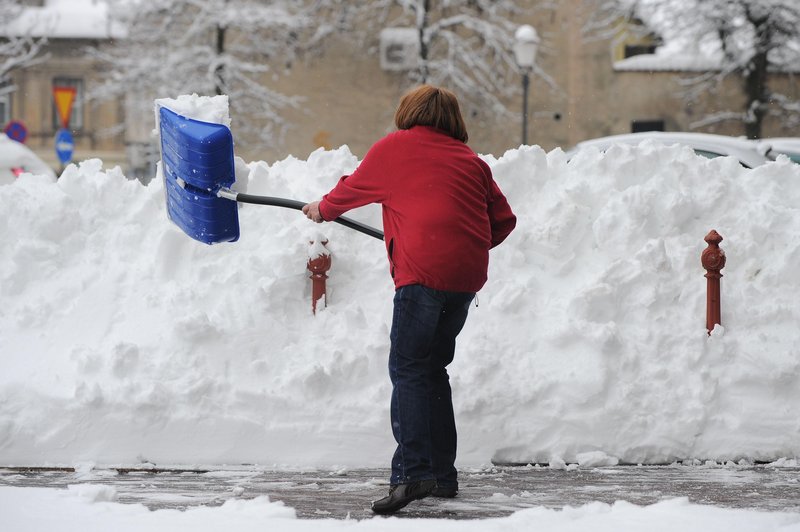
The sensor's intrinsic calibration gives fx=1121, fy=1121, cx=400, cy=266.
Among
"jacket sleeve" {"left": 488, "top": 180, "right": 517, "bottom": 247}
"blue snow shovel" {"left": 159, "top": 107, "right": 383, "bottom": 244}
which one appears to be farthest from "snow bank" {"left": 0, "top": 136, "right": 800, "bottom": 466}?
"jacket sleeve" {"left": 488, "top": 180, "right": 517, "bottom": 247}

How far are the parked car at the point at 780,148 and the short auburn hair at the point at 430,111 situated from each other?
7.71m

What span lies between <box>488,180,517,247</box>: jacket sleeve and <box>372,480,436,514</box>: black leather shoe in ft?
3.59

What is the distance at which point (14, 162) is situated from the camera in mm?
13977

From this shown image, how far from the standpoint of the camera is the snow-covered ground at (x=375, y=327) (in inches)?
231

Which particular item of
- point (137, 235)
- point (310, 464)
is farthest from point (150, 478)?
point (137, 235)

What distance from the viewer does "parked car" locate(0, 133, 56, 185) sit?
1380cm

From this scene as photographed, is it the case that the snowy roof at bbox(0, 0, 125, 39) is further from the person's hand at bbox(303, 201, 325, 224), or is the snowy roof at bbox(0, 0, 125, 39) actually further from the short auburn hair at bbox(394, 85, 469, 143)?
the short auburn hair at bbox(394, 85, 469, 143)

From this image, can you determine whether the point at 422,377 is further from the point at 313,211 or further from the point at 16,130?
the point at 16,130

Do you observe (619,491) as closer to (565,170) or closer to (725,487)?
(725,487)

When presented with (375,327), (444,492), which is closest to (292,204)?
(375,327)

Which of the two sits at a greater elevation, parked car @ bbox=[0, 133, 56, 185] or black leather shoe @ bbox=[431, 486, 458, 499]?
parked car @ bbox=[0, 133, 56, 185]

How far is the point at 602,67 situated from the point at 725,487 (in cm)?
2755

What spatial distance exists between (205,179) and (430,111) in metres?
1.42

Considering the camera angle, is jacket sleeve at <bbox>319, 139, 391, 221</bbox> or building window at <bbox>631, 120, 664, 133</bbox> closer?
jacket sleeve at <bbox>319, 139, 391, 221</bbox>
